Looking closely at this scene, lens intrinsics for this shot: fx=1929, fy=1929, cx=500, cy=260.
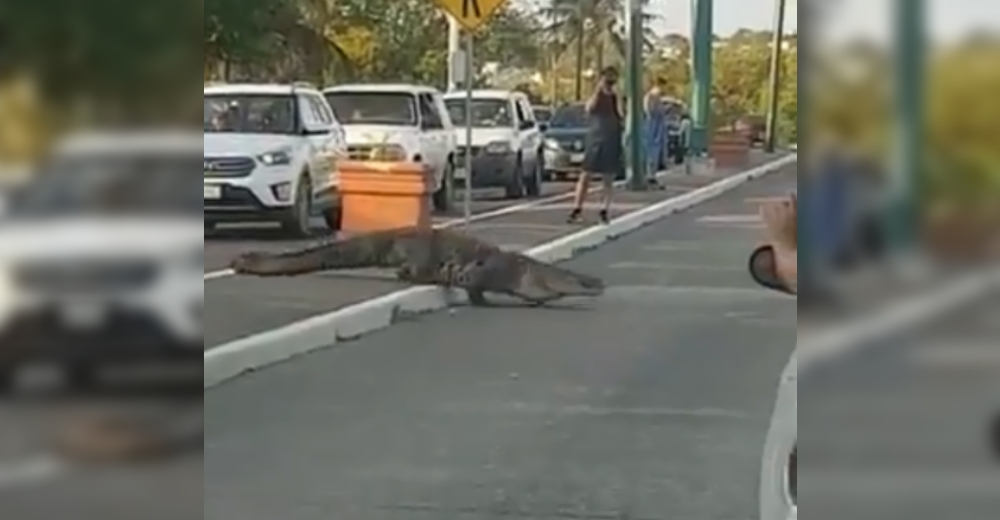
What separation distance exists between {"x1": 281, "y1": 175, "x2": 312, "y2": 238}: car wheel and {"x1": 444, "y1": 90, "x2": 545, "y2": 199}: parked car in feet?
23.1

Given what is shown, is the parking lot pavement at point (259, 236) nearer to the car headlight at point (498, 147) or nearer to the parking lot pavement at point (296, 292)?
the parking lot pavement at point (296, 292)

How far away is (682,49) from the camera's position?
146ft

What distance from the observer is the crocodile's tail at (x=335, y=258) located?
13.9 metres

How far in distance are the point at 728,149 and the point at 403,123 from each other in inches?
781

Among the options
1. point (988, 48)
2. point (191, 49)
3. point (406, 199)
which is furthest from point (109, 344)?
point (406, 199)

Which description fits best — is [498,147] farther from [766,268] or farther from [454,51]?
[766,268]

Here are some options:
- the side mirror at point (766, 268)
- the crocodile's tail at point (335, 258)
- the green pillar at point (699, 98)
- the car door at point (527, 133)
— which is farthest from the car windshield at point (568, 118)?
the side mirror at point (766, 268)

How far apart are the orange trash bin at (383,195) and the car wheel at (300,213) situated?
1.14 metres

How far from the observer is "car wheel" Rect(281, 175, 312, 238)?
18859mm

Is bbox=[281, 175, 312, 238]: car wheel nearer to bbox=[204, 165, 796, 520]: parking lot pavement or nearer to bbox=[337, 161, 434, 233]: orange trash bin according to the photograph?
bbox=[337, 161, 434, 233]: orange trash bin

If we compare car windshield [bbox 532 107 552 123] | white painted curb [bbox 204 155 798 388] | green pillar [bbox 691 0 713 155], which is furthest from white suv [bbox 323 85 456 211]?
car windshield [bbox 532 107 552 123]

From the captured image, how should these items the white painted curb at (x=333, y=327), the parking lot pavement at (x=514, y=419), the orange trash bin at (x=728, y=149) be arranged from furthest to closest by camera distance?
the orange trash bin at (x=728, y=149) → the white painted curb at (x=333, y=327) → the parking lot pavement at (x=514, y=419)

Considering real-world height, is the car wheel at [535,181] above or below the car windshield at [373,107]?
below

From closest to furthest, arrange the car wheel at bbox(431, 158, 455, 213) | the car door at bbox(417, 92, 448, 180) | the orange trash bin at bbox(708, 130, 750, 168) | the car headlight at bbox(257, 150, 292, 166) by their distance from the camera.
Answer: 1. the car headlight at bbox(257, 150, 292, 166)
2. the car door at bbox(417, 92, 448, 180)
3. the car wheel at bbox(431, 158, 455, 213)
4. the orange trash bin at bbox(708, 130, 750, 168)
